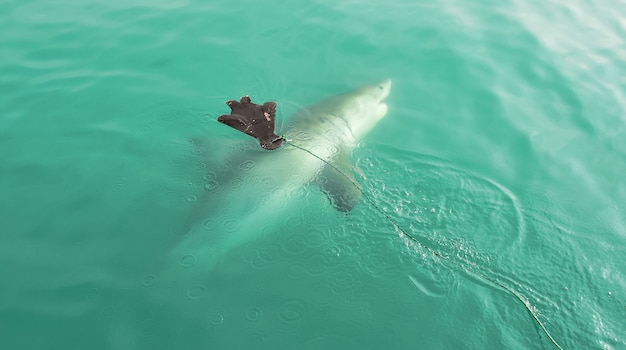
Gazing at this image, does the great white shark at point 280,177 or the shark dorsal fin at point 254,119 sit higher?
the shark dorsal fin at point 254,119

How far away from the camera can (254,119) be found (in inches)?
223

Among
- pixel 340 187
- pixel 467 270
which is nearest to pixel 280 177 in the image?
pixel 340 187

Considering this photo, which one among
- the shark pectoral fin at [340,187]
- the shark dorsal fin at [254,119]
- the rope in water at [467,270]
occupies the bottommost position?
the rope in water at [467,270]

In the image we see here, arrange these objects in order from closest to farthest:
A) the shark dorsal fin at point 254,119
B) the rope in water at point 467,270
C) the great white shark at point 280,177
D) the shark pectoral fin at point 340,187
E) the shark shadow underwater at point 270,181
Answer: the rope in water at point 467,270 < the shark shadow underwater at point 270,181 < the great white shark at point 280,177 < the shark pectoral fin at point 340,187 < the shark dorsal fin at point 254,119

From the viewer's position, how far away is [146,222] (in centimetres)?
530

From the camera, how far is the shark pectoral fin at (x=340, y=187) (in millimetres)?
5488

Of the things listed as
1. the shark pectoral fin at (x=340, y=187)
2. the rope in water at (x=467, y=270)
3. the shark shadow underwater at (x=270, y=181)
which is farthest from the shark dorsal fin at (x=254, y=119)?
the rope in water at (x=467, y=270)

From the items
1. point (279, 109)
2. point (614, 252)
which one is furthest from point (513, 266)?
point (279, 109)

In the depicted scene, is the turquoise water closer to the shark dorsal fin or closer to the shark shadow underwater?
the shark shadow underwater

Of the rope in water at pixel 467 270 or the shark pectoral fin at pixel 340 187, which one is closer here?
the rope in water at pixel 467 270

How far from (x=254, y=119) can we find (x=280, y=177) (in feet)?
2.59

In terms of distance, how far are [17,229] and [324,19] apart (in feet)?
21.3

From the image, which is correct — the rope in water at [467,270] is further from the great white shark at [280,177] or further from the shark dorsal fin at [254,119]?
the shark dorsal fin at [254,119]

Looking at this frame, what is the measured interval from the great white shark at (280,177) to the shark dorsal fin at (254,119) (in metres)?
0.27
